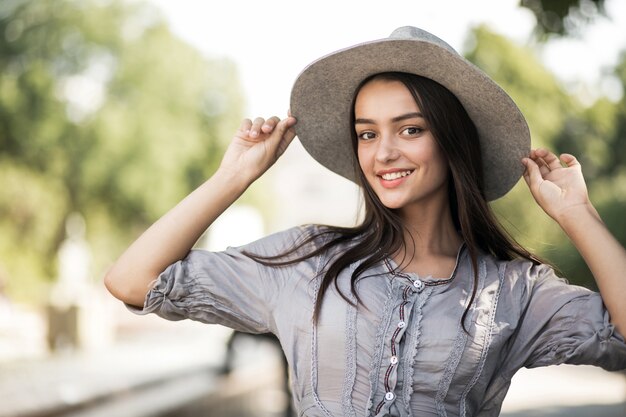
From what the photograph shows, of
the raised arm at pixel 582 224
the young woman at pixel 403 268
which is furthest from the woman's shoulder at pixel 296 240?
the raised arm at pixel 582 224

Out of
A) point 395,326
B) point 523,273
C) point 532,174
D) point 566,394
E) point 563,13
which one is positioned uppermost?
point 563,13

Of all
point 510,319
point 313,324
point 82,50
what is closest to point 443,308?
point 510,319

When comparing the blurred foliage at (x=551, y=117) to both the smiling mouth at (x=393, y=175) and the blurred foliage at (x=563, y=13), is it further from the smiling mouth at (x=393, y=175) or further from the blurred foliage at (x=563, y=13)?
the smiling mouth at (x=393, y=175)

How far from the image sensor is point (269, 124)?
238cm

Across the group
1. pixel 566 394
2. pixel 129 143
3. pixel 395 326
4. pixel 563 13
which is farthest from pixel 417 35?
pixel 129 143

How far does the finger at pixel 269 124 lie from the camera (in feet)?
7.75

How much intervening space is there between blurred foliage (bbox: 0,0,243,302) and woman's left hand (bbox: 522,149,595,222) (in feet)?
70.8

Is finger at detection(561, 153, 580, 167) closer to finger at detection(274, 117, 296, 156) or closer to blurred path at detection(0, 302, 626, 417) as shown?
finger at detection(274, 117, 296, 156)

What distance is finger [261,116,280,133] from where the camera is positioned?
2361 millimetres

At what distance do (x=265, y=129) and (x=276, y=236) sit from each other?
0.28 m

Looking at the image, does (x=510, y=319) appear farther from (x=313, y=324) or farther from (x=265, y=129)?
(x=265, y=129)

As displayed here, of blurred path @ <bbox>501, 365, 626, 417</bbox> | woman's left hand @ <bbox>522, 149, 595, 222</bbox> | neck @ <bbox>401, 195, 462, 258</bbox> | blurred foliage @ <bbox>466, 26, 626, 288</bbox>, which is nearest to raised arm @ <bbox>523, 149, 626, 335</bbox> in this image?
woman's left hand @ <bbox>522, 149, 595, 222</bbox>

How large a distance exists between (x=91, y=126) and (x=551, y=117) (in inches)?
579

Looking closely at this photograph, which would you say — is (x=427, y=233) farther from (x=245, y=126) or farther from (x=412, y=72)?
(x=245, y=126)
